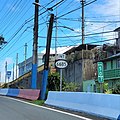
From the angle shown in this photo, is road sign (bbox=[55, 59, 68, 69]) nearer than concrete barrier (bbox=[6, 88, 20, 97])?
Yes

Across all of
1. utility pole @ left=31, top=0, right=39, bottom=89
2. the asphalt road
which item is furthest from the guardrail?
the asphalt road

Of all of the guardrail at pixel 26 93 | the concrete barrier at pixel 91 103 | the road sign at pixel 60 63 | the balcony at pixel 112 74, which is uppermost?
the balcony at pixel 112 74

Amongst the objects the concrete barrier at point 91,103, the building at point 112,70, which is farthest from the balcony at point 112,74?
the concrete barrier at point 91,103

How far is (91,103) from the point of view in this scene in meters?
16.0

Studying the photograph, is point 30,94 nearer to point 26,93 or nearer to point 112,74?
point 26,93

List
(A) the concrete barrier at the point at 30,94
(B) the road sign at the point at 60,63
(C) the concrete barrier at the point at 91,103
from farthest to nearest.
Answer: (A) the concrete barrier at the point at 30,94 < (B) the road sign at the point at 60,63 < (C) the concrete barrier at the point at 91,103

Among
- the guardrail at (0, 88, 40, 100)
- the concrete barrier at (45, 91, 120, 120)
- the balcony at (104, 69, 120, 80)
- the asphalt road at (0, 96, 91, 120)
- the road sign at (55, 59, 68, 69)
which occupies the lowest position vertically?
the asphalt road at (0, 96, 91, 120)

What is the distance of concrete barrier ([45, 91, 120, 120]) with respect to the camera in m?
13.8

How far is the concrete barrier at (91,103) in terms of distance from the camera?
13.8m

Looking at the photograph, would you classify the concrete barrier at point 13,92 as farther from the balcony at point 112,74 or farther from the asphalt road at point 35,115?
the asphalt road at point 35,115

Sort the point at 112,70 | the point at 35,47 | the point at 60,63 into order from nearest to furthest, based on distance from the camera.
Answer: the point at 60,63 → the point at 35,47 → the point at 112,70

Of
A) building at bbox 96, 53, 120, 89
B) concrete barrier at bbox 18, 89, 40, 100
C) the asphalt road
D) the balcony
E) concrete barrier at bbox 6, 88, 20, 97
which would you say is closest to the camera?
the asphalt road

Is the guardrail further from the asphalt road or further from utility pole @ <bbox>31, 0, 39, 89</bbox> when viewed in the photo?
the asphalt road

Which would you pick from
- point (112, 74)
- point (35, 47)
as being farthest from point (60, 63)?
point (112, 74)
